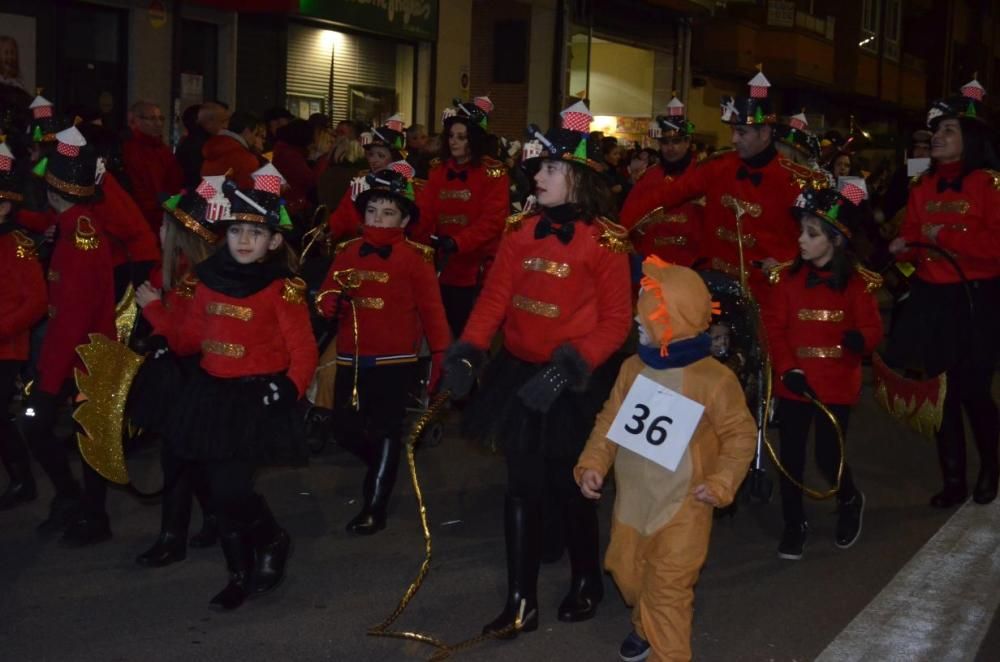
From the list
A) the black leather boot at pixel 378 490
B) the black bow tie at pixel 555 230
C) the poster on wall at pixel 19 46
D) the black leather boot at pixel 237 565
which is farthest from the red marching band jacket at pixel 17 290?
the poster on wall at pixel 19 46

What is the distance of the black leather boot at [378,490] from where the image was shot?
7.57 m

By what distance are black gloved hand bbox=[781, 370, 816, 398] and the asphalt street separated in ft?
3.02

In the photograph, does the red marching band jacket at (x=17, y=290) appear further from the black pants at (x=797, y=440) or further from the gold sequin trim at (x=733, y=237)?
the gold sequin trim at (x=733, y=237)

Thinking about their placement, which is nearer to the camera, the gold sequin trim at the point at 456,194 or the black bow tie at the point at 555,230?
the black bow tie at the point at 555,230

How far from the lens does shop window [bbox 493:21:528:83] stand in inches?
978

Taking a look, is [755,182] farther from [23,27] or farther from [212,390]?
[23,27]

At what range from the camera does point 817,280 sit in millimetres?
7410

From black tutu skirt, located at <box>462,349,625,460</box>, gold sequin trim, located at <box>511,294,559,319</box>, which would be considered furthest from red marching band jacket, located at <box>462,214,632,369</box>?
black tutu skirt, located at <box>462,349,625,460</box>

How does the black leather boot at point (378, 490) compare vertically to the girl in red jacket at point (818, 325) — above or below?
below

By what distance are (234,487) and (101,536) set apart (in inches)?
53.8

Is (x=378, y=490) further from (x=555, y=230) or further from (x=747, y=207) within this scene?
(x=747, y=207)

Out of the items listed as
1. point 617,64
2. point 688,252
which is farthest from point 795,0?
point 688,252

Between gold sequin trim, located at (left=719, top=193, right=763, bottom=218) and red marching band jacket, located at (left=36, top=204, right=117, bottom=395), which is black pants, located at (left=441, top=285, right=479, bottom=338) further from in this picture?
red marching band jacket, located at (left=36, top=204, right=117, bottom=395)

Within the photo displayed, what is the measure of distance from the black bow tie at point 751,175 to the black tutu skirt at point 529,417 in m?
2.95
